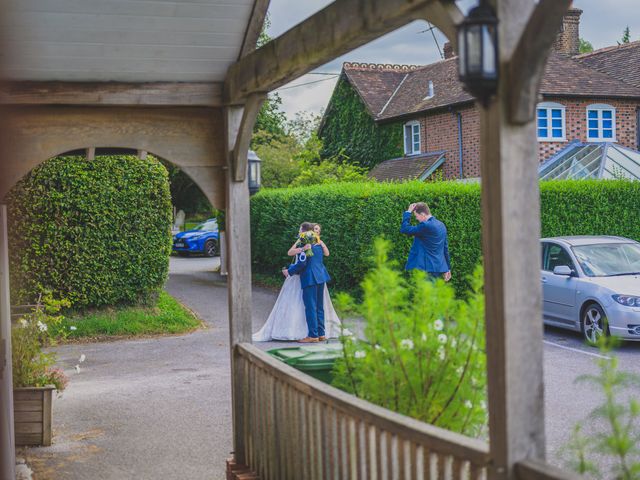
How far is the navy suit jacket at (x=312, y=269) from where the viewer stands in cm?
1327

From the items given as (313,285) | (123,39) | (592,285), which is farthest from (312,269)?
(123,39)

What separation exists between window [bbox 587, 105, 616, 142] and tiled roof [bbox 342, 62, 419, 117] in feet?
26.0

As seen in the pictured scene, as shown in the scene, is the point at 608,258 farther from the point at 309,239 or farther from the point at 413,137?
the point at 413,137

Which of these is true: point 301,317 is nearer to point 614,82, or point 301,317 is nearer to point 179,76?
point 179,76

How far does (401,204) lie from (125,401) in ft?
29.4

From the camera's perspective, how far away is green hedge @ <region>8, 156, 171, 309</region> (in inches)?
576

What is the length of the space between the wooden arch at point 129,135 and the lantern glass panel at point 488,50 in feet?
13.0

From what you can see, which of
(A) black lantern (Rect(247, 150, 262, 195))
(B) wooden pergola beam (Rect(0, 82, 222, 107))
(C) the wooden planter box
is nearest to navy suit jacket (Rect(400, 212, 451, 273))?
(A) black lantern (Rect(247, 150, 262, 195))

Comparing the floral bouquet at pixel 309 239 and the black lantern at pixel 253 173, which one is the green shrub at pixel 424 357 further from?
the floral bouquet at pixel 309 239

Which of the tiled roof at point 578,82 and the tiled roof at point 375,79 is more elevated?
the tiled roof at point 375,79

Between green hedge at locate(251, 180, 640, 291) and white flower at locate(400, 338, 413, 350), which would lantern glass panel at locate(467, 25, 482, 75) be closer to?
white flower at locate(400, 338, 413, 350)

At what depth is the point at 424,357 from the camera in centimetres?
459

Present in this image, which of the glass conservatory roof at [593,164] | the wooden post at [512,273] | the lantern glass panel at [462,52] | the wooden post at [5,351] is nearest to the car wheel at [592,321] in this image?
the wooden post at [5,351]

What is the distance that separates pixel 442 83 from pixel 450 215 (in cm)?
1409
